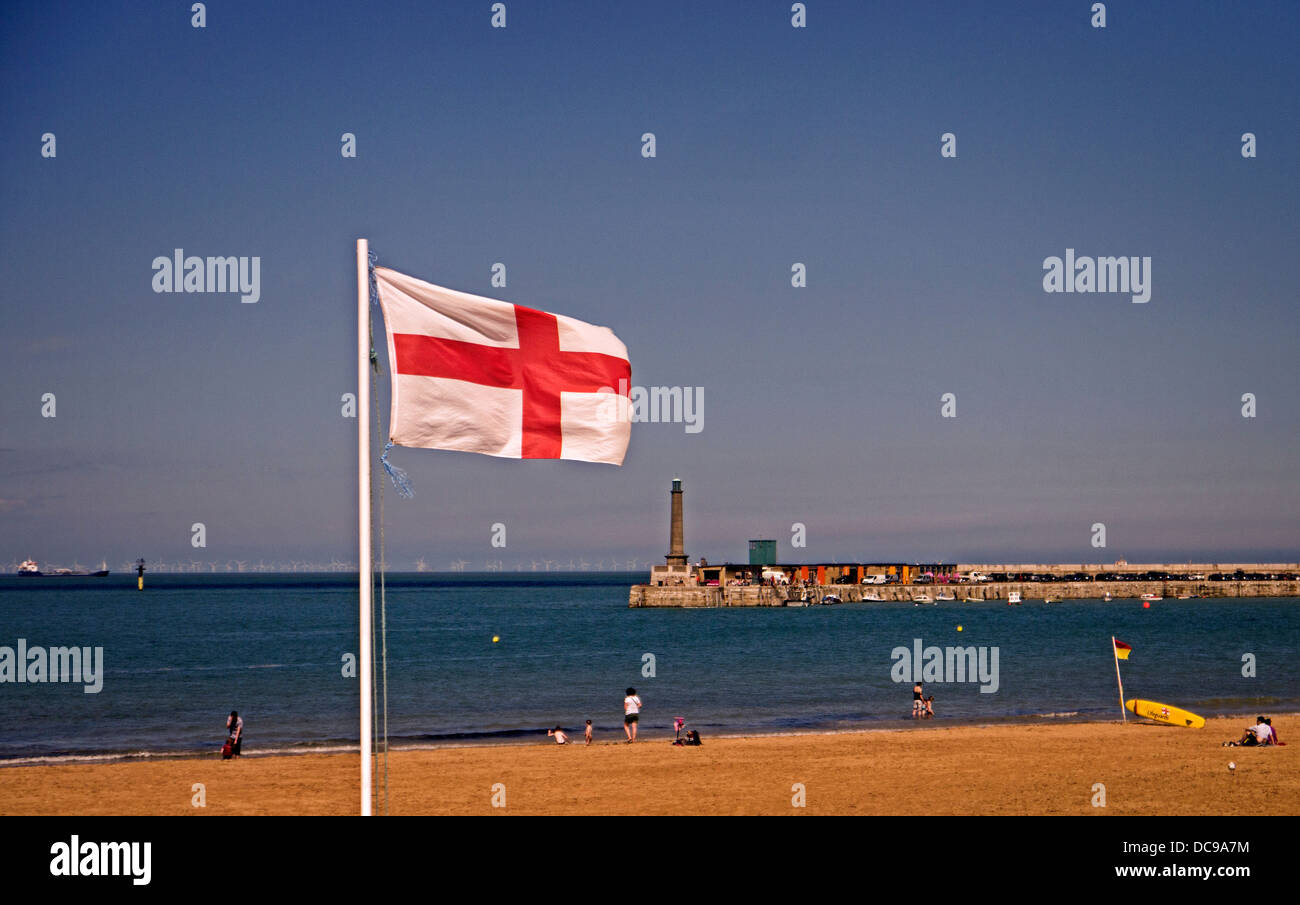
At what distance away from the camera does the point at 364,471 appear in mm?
9375

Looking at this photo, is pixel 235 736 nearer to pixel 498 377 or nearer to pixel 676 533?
pixel 498 377

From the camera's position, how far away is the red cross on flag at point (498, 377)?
32.2 ft

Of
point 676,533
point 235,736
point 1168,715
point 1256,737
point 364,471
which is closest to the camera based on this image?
point 364,471

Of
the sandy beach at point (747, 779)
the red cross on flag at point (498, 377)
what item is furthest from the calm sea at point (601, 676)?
the red cross on flag at point (498, 377)

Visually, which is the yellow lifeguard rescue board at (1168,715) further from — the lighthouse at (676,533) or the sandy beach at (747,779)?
the lighthouse at (676,533)

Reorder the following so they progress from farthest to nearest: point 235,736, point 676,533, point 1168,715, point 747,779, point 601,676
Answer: point 676,533, point 601,676, point 1168,715, point 235,736, point 747,779

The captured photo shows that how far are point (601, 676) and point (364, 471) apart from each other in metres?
53.7

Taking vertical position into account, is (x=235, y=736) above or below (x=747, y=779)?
below

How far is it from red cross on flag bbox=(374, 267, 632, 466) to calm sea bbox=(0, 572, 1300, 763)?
84.8 ft

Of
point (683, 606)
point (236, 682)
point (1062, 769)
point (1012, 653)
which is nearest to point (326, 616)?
point (683, 606)

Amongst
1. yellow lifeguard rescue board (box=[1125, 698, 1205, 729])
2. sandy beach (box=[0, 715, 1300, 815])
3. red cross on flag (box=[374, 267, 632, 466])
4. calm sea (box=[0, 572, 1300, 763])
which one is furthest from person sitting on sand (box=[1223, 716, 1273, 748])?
red cross on flag (box=[374, 267, 632, 466])

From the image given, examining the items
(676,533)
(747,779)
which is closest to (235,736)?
(747,779)
